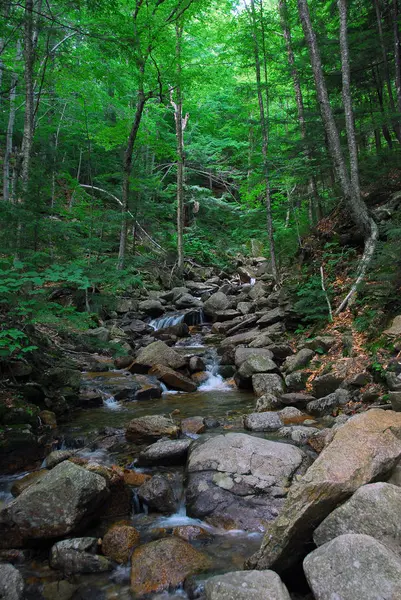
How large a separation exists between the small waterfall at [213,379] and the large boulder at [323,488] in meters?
5.68

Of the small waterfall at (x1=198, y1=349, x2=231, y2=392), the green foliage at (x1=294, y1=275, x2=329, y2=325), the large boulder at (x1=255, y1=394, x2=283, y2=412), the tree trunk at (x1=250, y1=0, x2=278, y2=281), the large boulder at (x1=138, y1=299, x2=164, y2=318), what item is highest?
the tree trunk at (x1=250, y1=0, x2=278, y2=281)

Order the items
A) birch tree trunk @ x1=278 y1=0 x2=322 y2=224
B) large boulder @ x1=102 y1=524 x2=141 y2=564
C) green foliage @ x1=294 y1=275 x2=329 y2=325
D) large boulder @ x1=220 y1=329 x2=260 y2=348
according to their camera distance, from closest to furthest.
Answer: large boulder @ x1=102 y1=524 x2=141 y2=564 < green foliage @ x1=294 y1=275 x2=329 y2=325 < large boulder @ x1=220 y1=329 x2=260 y2=348 < birch tree trunk @ x1=278 y1=0 x2=322 y2=224

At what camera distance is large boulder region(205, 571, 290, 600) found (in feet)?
8.22

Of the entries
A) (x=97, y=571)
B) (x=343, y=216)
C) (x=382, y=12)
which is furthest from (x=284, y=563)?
(x=382, y=12)

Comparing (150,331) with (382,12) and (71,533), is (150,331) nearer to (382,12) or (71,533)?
(71,533)

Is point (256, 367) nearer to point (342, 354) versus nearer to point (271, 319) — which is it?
point (342, 354)

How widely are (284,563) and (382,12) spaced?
16.3 meters

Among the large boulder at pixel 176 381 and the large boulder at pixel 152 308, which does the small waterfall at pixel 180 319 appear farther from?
the large boulder at pixel 176 381

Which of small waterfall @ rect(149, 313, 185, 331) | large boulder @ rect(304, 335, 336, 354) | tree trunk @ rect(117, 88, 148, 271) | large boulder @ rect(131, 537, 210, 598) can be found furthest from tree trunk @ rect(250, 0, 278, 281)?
large boulder @ rect(131, 537, 210, 598)

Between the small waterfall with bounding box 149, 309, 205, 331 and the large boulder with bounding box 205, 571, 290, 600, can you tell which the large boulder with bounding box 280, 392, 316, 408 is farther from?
the small waterfall with bounding box 149, 309, 205, 331

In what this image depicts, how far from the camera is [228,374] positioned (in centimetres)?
973

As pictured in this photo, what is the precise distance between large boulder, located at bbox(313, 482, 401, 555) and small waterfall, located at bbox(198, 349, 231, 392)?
618cm

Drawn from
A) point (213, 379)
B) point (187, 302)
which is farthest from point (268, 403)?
point (187, 302)

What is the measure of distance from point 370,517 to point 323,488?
15.6 inches
